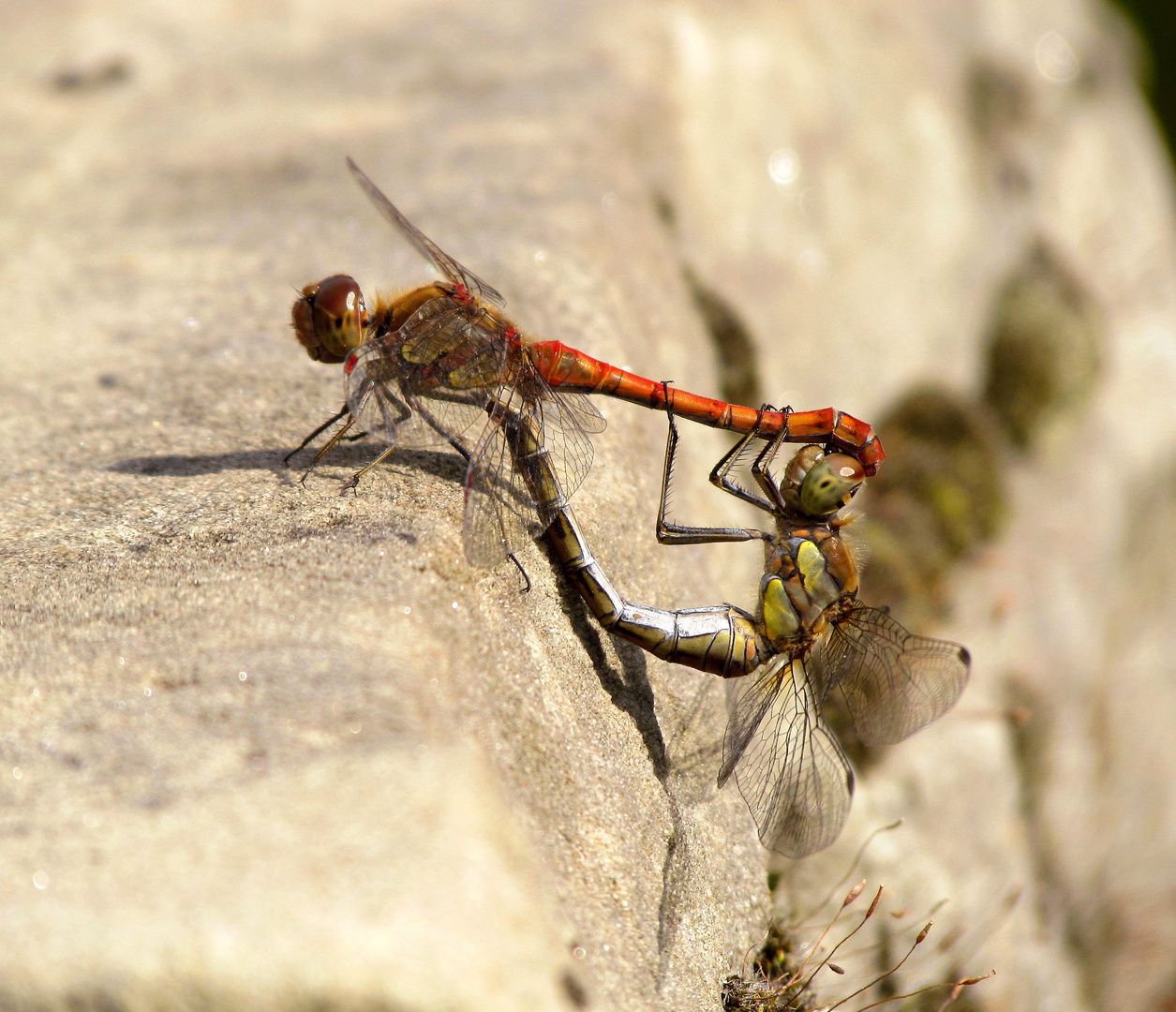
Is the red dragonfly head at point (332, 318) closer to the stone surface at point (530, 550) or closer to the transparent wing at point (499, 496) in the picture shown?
the stone surface at point (530, 550)

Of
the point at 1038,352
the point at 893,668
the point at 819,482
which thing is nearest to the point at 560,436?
the point at 819,482

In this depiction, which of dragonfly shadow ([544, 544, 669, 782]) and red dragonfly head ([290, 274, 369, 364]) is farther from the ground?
red dragonfly head ([290, 274, 369, 364])

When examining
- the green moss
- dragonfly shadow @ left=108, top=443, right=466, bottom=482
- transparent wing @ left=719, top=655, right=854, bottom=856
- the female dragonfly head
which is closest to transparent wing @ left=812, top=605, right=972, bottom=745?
transparent wing @ left=719, top=655, right=854, bottom=856

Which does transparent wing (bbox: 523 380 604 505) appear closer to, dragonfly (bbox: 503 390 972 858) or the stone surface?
dragonfly (bbox: 503 390 972 858)

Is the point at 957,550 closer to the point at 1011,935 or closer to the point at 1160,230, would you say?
the point at 1011,935

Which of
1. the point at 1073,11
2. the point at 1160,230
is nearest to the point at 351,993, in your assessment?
the point at 1160,230

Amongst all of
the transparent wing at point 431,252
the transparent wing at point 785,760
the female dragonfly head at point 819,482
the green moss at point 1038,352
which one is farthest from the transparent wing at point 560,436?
the green moss at point 1038,352

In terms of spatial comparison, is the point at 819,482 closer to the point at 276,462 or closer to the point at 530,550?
the point at 530,550
